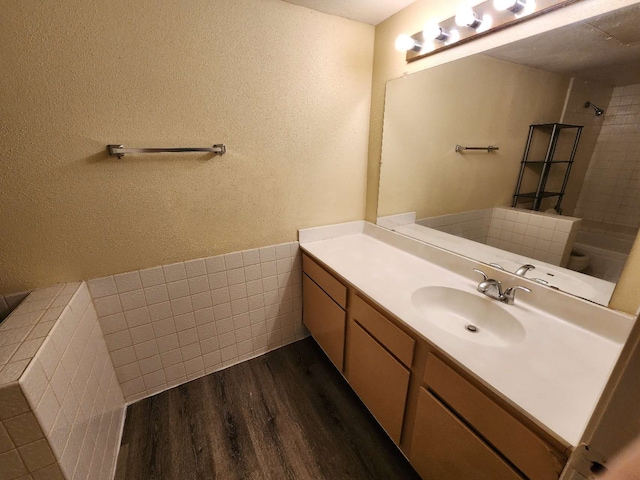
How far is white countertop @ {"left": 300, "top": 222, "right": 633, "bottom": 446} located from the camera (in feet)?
2.24

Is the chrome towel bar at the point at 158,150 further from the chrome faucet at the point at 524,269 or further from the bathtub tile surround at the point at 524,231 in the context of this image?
the chrome faucet at the point at 524,269

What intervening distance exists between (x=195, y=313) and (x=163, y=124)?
997 mm

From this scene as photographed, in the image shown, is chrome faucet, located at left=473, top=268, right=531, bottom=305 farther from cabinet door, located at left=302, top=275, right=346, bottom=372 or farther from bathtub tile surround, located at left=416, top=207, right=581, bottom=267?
cabinet door, located at left=302, top=275, right=346, bottom=372

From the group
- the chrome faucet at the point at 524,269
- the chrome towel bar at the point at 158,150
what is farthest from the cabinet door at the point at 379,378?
the chrome towel bar at the point at 158,150

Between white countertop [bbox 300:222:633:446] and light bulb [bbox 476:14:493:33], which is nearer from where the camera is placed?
white countertop [bbox 300:222:633:446]

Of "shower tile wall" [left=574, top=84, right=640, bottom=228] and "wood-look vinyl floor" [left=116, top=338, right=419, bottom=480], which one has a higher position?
"shower tile wall" [left=574, top=84, right=640, bottom=228]

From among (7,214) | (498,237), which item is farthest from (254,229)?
(498,237)

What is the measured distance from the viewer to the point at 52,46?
3.32ft

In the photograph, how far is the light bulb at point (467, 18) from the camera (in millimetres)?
1129

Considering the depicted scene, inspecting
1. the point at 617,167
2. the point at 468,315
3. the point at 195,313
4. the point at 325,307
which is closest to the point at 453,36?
the point at 617,167

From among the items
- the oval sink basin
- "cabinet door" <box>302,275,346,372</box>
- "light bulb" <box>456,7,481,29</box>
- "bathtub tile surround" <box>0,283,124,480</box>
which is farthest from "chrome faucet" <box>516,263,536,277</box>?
"bathtub tile surround" <box>0,283,124,480</box>

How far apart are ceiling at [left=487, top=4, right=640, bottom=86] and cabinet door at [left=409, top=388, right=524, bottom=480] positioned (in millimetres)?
1189

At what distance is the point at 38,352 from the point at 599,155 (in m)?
1.91

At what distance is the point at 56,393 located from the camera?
869 mm
